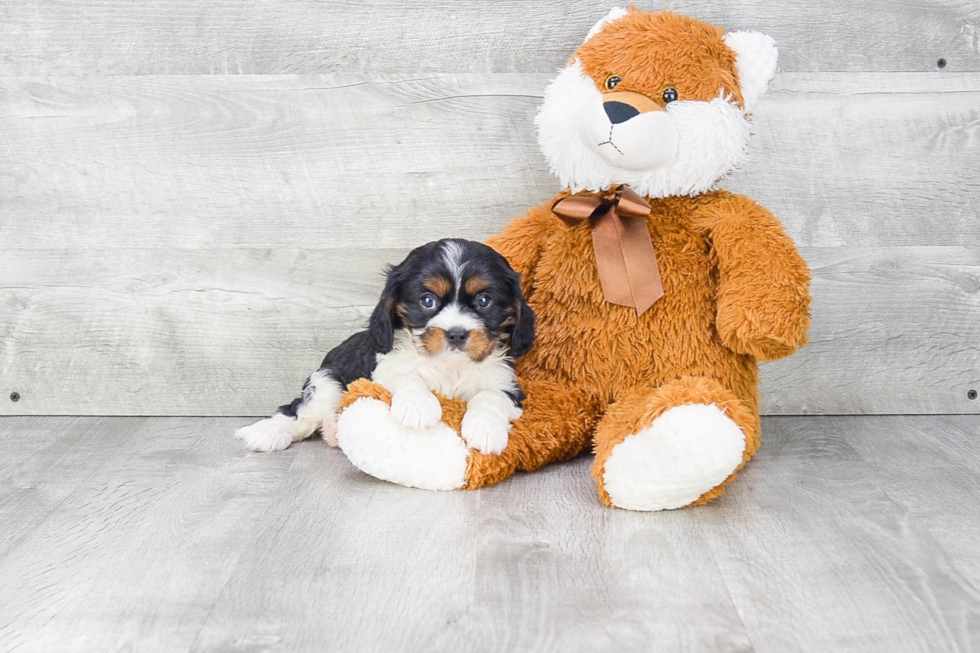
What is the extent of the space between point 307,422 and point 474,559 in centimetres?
82

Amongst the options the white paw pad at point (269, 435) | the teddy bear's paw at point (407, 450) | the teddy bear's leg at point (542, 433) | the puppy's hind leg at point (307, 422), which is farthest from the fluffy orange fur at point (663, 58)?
the white paw pad at point (269, 435)

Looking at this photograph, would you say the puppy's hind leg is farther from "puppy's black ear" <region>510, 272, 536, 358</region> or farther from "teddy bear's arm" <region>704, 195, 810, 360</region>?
"teddy bear's arm" <region>704, 195, 810, 360</region>

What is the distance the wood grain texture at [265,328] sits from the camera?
96.7 inches

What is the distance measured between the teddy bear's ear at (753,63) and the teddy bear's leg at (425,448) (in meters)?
0.83

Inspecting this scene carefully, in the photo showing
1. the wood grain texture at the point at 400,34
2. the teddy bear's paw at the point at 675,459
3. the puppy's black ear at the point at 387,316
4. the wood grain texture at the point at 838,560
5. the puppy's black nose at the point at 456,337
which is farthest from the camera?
the wood grain texture at the point at 400,34

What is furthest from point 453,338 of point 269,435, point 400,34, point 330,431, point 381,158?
point 400,34

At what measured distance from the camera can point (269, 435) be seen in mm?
2205

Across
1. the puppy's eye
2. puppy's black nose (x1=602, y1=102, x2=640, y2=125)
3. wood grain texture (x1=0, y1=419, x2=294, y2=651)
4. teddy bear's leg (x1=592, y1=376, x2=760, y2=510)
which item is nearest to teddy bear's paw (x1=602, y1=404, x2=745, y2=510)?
teddy bear's leg (x1=592, y1=376, x2=760, y2=510)

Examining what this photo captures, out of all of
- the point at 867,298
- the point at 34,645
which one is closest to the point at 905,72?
the point at 867,298

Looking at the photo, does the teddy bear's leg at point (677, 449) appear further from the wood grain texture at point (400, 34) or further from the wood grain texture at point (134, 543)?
the wood grain texture at point (400, 34)

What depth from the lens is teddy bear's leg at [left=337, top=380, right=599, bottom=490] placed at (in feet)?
6.10

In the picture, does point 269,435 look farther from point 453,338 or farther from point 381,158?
point 381,158

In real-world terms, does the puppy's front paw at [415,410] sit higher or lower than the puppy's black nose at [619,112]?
lower

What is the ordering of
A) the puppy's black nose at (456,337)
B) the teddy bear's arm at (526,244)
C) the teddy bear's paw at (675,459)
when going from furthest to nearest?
1. the teddy bear's arm at (526,244)
2. the puppy's black nose at (456,337)
3. the teddy bear's paw at (675,459)
